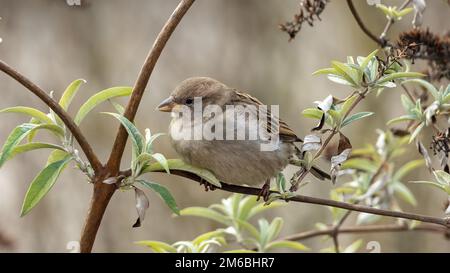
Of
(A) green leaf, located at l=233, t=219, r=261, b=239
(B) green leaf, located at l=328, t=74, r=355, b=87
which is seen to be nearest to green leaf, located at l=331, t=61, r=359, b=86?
(B) green leaf, located at l=328, t=74, r=355, b=87

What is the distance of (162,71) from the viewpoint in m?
5.16

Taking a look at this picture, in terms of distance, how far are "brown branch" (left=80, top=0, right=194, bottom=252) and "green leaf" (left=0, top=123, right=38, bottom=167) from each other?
20cm

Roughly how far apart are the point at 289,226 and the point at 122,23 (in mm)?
1963

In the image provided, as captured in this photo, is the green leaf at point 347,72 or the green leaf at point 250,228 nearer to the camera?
the green leaf at point 347,72

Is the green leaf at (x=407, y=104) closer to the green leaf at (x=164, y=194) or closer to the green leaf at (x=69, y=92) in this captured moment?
the green leaf at (x=164, y=194)

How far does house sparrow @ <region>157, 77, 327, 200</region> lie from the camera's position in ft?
7.89

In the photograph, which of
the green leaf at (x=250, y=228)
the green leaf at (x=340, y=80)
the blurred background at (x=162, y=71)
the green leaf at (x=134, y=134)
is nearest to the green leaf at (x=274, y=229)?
the green leaf at (x=250, y=228)

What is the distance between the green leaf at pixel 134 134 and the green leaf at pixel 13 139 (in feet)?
0.69

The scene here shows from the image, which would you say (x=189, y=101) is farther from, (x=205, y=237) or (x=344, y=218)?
(x=344, y=218)

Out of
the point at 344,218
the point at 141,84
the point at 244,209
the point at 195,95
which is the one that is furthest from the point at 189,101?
the point at 141,84

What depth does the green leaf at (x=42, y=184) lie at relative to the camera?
1.63 meters

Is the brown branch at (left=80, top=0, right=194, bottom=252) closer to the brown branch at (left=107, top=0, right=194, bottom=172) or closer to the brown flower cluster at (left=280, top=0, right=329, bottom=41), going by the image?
the brown branch at (left=107, top=0, right=194, bottom=172)

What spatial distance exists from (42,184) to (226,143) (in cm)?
95
